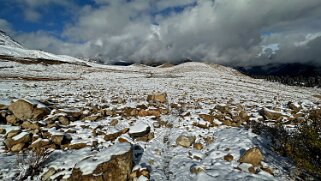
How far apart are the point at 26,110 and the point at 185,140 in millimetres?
9572

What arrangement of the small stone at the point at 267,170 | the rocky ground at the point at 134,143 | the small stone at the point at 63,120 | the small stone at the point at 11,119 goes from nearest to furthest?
the rocky ground at the point at 134,143
the small stone at the point at 267,170
the small stone at the point at 11,119
the small stone at the point at 63,120

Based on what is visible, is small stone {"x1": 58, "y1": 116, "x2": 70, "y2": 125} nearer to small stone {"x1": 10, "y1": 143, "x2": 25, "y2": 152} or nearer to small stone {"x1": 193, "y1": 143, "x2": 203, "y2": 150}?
small stone {"x1": 10, "y1": 143, "x2": 25, "y2": 152}

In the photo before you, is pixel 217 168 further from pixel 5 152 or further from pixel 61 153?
pixel 5 152

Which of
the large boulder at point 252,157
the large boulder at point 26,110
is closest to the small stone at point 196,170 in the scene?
the large boulder at point 252,157

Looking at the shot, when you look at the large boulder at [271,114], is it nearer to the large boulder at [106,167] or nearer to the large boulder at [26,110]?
the large boulder at [106,167]

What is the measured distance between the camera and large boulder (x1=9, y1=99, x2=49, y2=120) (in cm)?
1455

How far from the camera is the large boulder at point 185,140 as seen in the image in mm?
13625

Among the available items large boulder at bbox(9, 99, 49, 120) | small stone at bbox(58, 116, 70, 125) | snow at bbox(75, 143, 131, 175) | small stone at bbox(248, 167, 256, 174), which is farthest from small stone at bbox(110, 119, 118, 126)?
small stone at bbox(248, 167, 256, 174)

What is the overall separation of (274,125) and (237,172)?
7974 millimetres

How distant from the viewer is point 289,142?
12.9 metres

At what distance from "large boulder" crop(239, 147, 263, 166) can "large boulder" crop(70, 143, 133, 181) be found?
524cm

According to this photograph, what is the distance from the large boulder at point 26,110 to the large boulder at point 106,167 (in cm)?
654

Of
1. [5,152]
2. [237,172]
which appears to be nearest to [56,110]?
[5,152]

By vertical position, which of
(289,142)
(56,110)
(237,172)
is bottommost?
(237,172)
